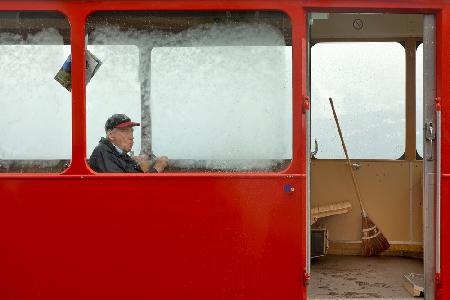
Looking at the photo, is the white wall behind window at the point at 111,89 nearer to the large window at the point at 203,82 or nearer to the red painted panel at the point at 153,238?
the large window at the point at 203,82

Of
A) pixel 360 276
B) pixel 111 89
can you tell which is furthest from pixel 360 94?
pixel 111 89

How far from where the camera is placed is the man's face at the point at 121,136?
149 inches

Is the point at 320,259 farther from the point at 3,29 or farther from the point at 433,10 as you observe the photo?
A: the point at 3,29

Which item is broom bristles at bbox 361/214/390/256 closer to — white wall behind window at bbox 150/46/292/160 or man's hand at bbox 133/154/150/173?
white wall behind window at bbox 150/46/292/160

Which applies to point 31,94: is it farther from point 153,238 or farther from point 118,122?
point 153,238

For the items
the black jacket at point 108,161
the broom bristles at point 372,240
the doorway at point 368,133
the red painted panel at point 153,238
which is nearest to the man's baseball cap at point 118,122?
the black jacket at point 108,161

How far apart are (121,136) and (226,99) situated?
2.35 feet

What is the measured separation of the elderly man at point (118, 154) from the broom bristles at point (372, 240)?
254 centimetres

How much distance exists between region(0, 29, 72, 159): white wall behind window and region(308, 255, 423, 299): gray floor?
7.00 feet

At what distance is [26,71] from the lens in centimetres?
380

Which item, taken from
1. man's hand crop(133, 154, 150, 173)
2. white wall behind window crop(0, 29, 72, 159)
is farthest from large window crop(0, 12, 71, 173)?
man's hand crop(133, 154, 150, 173)

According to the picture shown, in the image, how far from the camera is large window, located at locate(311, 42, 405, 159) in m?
5.47

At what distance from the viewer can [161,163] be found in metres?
3.82

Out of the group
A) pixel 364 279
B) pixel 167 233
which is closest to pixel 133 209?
pixel 167 233
